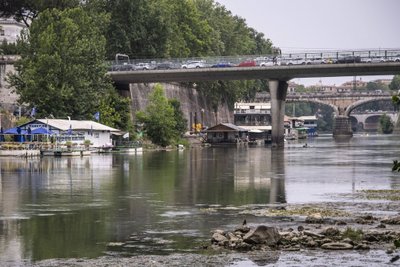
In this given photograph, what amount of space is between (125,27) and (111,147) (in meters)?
32.3

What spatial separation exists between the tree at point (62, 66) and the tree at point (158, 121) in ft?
52.8

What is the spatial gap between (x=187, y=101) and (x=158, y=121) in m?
42.0

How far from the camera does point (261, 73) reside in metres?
130

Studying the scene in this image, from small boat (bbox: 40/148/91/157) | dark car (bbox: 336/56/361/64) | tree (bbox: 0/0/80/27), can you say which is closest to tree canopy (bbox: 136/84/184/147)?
tree (bbox: 0/0/80/27)

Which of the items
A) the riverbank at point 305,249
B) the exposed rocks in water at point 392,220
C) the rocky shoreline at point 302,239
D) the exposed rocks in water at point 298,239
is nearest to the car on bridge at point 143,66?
the riverbank at point 305,249

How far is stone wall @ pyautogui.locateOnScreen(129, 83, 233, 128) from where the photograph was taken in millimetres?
145625

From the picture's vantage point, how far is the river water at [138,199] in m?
29.9

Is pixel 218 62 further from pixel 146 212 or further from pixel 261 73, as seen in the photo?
pixel 146 212

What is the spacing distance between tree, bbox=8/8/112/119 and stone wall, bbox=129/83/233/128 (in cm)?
2777

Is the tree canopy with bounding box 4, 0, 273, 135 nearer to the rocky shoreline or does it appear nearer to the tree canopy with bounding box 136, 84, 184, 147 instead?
the tree canopy with bounding box 136, 84, 184, 147

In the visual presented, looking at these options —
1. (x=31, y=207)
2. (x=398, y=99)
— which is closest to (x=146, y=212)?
(x=31, y=207)

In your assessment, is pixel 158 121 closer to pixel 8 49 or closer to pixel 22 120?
pixel 8 49

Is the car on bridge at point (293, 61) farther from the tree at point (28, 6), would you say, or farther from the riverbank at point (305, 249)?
the riverbank at point (305, 249)

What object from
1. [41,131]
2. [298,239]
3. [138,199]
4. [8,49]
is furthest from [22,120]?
[298,239]
